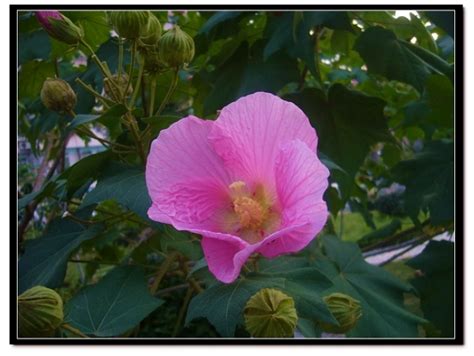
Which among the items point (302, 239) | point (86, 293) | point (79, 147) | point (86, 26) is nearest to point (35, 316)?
point (86, 293)

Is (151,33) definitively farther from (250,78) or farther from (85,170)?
(250,78)

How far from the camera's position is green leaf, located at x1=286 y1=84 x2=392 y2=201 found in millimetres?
916

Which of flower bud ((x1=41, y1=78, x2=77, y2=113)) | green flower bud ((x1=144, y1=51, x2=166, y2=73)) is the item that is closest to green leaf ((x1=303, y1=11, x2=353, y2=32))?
green flower bud ((x1=144, y1=51, x2=166, y2=73))

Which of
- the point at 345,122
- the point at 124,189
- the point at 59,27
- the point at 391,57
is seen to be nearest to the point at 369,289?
the point at 345,122

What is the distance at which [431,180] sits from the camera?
987 mm

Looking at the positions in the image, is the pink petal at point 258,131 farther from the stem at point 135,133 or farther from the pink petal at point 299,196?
the stem at point 135,133

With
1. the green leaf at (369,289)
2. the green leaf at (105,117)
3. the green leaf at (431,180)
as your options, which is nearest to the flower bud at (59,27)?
the green leaf at (105,117)

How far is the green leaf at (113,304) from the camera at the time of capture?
2.04 ft

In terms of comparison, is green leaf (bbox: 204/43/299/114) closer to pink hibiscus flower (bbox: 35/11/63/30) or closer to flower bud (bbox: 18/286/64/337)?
pink hibiscus flower (bbox: 35/11/63/30)

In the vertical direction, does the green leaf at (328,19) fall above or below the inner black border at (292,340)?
above

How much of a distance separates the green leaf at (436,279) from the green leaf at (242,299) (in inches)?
16.7

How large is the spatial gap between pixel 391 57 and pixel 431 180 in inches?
9.1

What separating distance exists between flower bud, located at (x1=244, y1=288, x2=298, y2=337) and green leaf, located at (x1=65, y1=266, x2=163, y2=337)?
16 centimetres

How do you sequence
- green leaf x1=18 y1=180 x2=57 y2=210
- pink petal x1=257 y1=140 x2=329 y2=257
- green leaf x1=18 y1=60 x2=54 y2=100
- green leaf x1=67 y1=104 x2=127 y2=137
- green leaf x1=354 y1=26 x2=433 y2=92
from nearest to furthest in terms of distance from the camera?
pink petal x1=257 y1=140 x2=329 y2=257
green leaf x1=67 y1=104 x2=127 y2=137
green leaf x1=18 y1=180 x2=57 y2=210
green leaf x1=354 y1=26 x2=433 y2=92
green leaf x1=18 y1=60 x2=54 y2=100
